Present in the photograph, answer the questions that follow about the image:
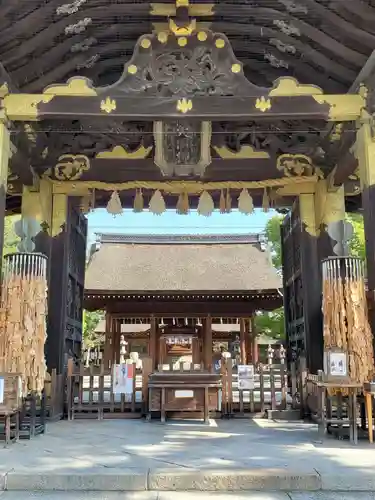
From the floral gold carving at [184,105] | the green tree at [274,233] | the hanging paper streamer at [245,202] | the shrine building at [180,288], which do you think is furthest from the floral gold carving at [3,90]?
the green tree at [274,233]

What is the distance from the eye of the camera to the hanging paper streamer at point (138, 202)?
379 inches

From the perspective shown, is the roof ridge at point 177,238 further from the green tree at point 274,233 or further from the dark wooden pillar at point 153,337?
the green tree at point 274,233

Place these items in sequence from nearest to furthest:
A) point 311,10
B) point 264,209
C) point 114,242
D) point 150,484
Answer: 1. point 150,484
2. point 311,10
3. point 264,209
4. point 114,242

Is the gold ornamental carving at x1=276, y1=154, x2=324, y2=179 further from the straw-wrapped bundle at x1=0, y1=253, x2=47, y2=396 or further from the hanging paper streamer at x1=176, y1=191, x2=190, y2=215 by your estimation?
the straw-wrapped bundle at x1=0, y1=253, x2=47, y2=396

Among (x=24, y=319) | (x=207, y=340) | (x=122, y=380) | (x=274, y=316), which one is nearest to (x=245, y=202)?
(x=122, y=380)

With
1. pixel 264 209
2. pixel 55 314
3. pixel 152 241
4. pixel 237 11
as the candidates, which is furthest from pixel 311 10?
pixel 152 241

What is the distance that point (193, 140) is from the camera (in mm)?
8492

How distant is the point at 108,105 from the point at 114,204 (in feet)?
10.0

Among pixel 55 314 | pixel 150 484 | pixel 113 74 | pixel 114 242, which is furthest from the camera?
pixel 114 242

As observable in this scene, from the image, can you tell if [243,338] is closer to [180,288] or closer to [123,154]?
[180,288]

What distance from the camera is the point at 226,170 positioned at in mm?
9258

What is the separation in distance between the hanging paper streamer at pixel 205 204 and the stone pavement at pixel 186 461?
3.93 metres

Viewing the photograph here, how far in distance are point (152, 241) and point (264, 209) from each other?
959 centimetres

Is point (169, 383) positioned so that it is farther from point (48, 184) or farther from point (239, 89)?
point (239, 89)
